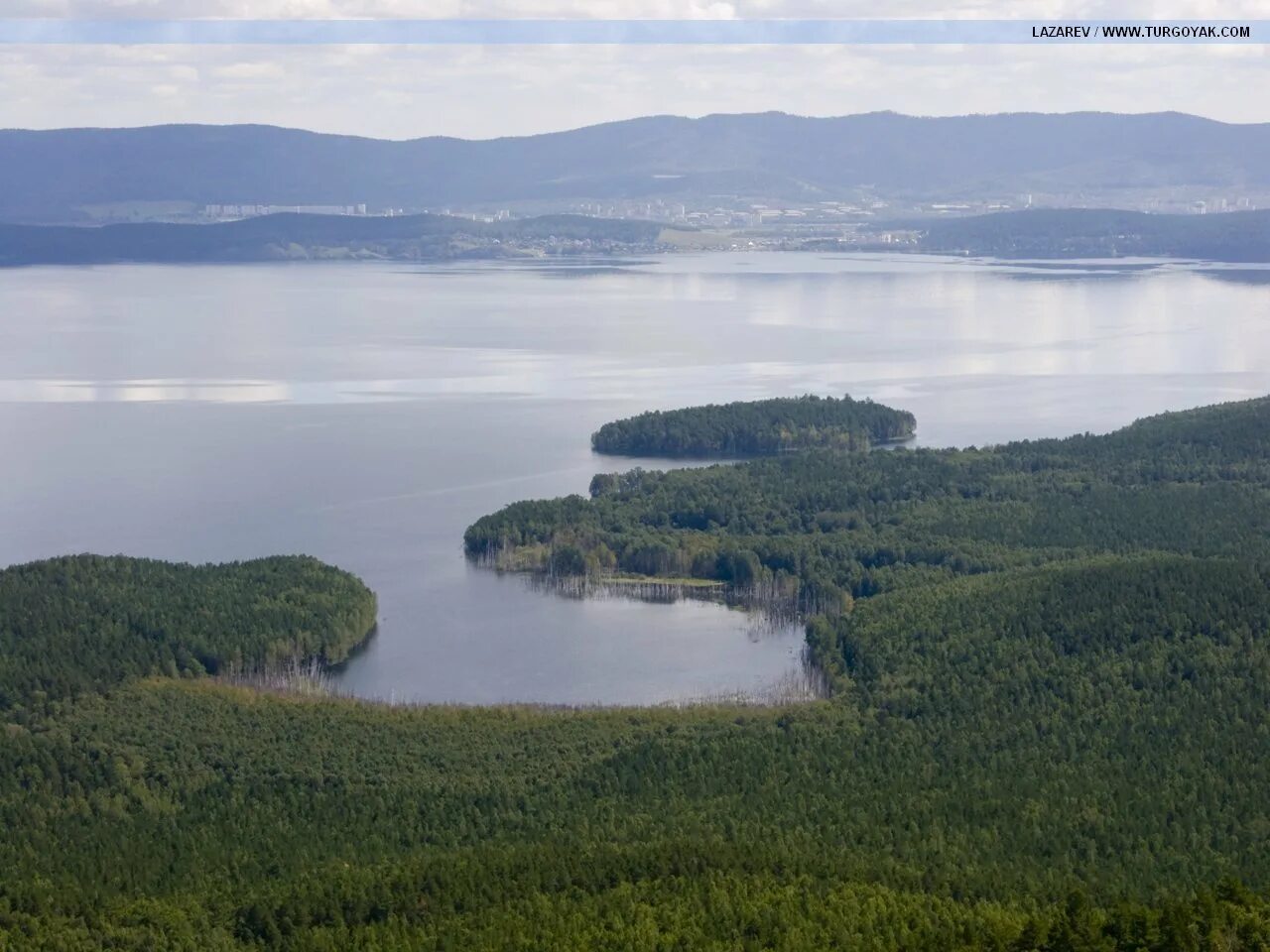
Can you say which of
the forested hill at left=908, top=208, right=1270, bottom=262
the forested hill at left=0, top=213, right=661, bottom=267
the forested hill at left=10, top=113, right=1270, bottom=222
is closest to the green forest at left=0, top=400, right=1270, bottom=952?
the forested hill at left=908, top=208, right=1270, bottom=262

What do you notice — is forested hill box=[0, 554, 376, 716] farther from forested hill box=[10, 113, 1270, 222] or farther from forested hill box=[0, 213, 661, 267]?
forested hill box=[10, 113, 1270, 222]

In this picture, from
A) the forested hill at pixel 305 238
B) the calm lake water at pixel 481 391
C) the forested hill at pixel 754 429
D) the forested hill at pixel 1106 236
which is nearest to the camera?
the calm lake water at pixel 481 391

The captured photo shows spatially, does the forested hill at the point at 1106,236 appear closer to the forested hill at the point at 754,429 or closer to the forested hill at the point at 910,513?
the forested hill at the point at 754,429

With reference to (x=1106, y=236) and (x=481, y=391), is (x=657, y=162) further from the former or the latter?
(x=481, y=391)

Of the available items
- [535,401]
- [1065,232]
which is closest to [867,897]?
[535,401]

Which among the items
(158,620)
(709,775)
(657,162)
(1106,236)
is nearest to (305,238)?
(1106,236)

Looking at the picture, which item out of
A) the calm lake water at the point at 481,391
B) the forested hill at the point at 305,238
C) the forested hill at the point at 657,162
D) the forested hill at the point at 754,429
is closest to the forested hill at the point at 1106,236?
the calm lake water at the point at 481,391
